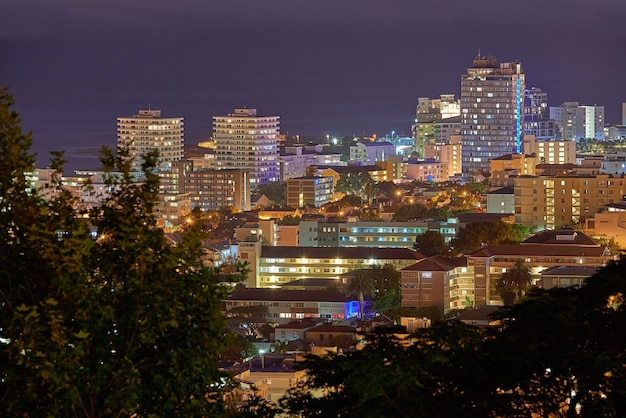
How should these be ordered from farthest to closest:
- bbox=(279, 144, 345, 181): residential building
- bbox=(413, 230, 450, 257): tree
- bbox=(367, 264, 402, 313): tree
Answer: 1. bbox=(279, 144, 345, 181): residential building
2. bbox=(413, 230, 450, 257): tree
3. bbox=(367, 264, 402, 313): tree

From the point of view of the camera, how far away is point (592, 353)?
18.8 feet

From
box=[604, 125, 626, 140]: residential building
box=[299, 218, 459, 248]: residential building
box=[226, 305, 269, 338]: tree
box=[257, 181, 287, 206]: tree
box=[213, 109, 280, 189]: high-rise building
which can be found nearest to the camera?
box=[226, 305, 269, 338]: tree

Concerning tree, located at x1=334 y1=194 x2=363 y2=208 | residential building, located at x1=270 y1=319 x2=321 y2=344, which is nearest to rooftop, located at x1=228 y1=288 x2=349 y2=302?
residential building, located at x1=270 y1=319 x2=321 y2=344

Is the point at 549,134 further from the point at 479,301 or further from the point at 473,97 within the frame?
the point at 479,301

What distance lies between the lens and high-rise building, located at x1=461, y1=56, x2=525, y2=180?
47.9 meters

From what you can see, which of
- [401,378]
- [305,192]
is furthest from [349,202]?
[401,378]

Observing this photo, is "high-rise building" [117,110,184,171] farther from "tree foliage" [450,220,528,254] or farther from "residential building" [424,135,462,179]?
"tree foliage" [450,220,528,254]

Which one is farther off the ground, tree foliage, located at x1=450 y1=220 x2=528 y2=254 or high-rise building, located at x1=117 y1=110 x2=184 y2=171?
high-rise building, located at x1=117 y1=110 x2=184 y2=171

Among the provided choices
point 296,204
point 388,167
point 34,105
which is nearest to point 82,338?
point 296,204

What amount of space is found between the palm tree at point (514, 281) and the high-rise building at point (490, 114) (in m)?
26.3

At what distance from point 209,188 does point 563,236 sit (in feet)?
68.5

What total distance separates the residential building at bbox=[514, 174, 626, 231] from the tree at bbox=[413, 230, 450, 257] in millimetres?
2653

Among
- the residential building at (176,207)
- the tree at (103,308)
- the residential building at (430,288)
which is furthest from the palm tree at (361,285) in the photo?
the tree at (103,308)

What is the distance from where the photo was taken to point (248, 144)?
52438 millimetres
